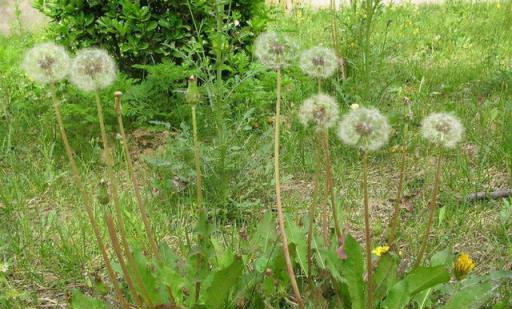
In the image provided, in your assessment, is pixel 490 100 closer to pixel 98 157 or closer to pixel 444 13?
pixel 98 157

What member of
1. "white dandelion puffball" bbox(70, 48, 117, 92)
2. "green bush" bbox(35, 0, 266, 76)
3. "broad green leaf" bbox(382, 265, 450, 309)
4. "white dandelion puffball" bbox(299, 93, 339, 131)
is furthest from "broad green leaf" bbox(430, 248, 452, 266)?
"green bush" bbox(35, 0, 266, 76)

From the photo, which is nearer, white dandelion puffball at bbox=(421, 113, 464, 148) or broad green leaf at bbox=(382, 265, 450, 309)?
white dandelion puffball at bbox=(421, 113, 464, 148)

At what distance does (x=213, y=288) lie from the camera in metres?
1.63

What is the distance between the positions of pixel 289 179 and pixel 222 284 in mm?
1373

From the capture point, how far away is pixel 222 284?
1.63 metres

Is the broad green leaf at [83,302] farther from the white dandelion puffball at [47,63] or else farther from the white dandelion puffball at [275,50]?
the white dandelion puffball at [275,50]

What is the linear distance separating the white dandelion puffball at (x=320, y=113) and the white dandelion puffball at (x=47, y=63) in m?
0.59

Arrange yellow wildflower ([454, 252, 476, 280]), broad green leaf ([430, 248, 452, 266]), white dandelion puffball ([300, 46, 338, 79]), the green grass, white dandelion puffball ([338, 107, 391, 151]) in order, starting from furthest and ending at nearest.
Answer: the green grass
broad green leaf ([430, 248, 452, 266])
yellow wildflower ([454, 252, 476, 280])
white dandelion puffball ([300, 46, 338, 79])
white dandelion puffball ([338, 107, 391, 151])

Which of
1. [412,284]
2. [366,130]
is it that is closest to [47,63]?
[366,130]

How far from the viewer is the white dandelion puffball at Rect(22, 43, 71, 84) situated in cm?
142

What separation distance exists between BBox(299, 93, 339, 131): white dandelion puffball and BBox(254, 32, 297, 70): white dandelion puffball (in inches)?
5.2

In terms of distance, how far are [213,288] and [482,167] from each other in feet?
5.80

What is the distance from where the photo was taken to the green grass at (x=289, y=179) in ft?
7.49

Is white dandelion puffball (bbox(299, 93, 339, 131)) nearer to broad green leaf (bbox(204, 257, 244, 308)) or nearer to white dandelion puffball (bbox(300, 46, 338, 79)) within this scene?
white dandelion puffball (bbox(300, 46, 338, 79))
